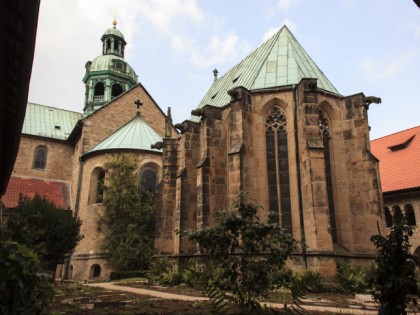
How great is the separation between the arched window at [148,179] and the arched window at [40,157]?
34.7 ft

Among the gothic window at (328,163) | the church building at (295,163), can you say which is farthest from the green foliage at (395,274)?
the gothic window at (328,163)

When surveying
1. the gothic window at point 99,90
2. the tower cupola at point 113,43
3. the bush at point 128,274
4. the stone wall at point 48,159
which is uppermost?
the tower cupola at point 113,43

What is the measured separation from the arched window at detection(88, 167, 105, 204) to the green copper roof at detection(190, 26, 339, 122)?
981cm

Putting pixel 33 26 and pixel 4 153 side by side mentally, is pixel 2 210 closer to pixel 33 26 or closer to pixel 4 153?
pixel 4 153

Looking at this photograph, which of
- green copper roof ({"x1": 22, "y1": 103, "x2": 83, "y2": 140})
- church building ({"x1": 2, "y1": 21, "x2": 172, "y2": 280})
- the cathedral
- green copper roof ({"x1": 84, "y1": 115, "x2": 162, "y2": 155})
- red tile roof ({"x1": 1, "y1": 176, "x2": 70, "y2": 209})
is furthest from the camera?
green copper roof ({"x1": 22, "y1": 103, "x2": 83, "y2": 140})

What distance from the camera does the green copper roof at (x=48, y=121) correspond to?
3253 cm

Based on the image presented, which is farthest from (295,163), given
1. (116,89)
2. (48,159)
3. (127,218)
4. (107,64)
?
(107,64)

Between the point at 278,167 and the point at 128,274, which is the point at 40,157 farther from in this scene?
the point at 278,167

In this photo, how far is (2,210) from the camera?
2458cm

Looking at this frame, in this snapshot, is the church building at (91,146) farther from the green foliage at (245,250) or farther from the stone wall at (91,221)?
the green foliage at (245,250)

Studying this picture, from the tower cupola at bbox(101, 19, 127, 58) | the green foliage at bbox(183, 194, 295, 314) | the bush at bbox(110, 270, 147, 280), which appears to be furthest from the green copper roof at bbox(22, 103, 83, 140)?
the green foliage at bbox(183, 194, 295, 314)

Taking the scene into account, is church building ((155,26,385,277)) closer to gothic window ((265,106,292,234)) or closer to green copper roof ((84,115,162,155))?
gothic window ((265,106,292,234))

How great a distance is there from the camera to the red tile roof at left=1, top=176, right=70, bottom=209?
27516 mm

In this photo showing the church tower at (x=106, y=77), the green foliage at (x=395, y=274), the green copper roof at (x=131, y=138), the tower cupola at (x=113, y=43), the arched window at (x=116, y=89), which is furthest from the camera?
the tower cupola at (x=113, y=43)
